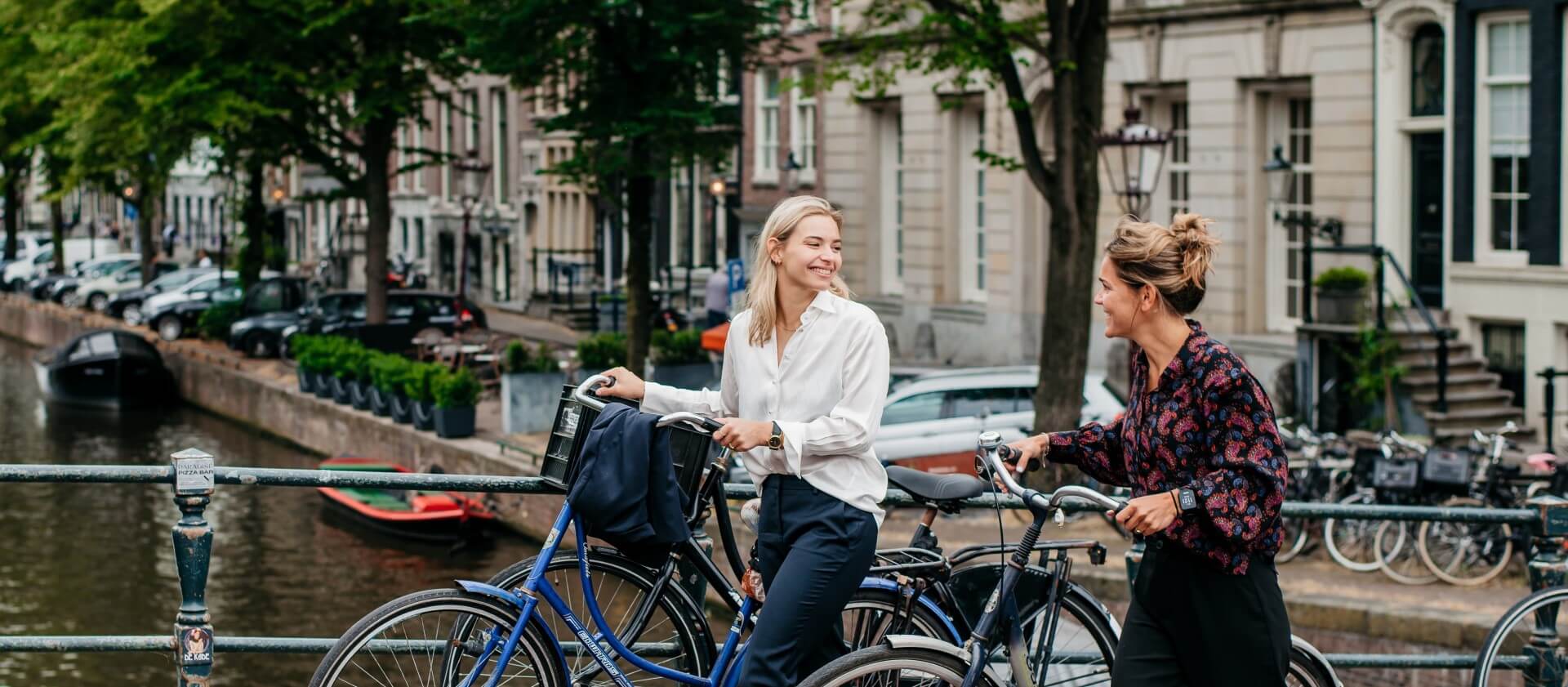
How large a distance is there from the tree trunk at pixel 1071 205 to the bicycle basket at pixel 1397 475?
3.08m

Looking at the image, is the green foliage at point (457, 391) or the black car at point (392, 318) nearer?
the green foliage at point (457, 391)

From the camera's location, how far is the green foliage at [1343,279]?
2234 centimetres

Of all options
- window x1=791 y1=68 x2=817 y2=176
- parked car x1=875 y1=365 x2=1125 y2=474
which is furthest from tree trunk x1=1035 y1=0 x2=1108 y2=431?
window x1=791 y1=68 x2=817 y2=176

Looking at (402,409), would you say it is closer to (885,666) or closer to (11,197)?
(885,666)

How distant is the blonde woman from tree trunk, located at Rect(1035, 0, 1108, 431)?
1366cm

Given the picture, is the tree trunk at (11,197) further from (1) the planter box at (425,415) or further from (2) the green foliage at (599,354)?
(2) the green foliage at (599,354)

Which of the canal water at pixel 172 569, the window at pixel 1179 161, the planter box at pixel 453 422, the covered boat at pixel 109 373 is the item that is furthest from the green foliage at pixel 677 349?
the covered boat at pixel 109 373

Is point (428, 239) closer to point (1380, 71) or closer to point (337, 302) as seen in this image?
point (337, 302)

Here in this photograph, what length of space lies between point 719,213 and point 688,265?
1.75 metres

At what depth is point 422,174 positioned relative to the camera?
56312 millimetres

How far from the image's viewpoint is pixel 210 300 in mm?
43156

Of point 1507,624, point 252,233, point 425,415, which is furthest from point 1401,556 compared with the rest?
point 252,233

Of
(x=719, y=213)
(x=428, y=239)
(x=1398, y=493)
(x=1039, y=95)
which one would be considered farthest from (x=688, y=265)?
(x=1398, y=493)

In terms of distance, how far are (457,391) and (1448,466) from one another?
548 inches
